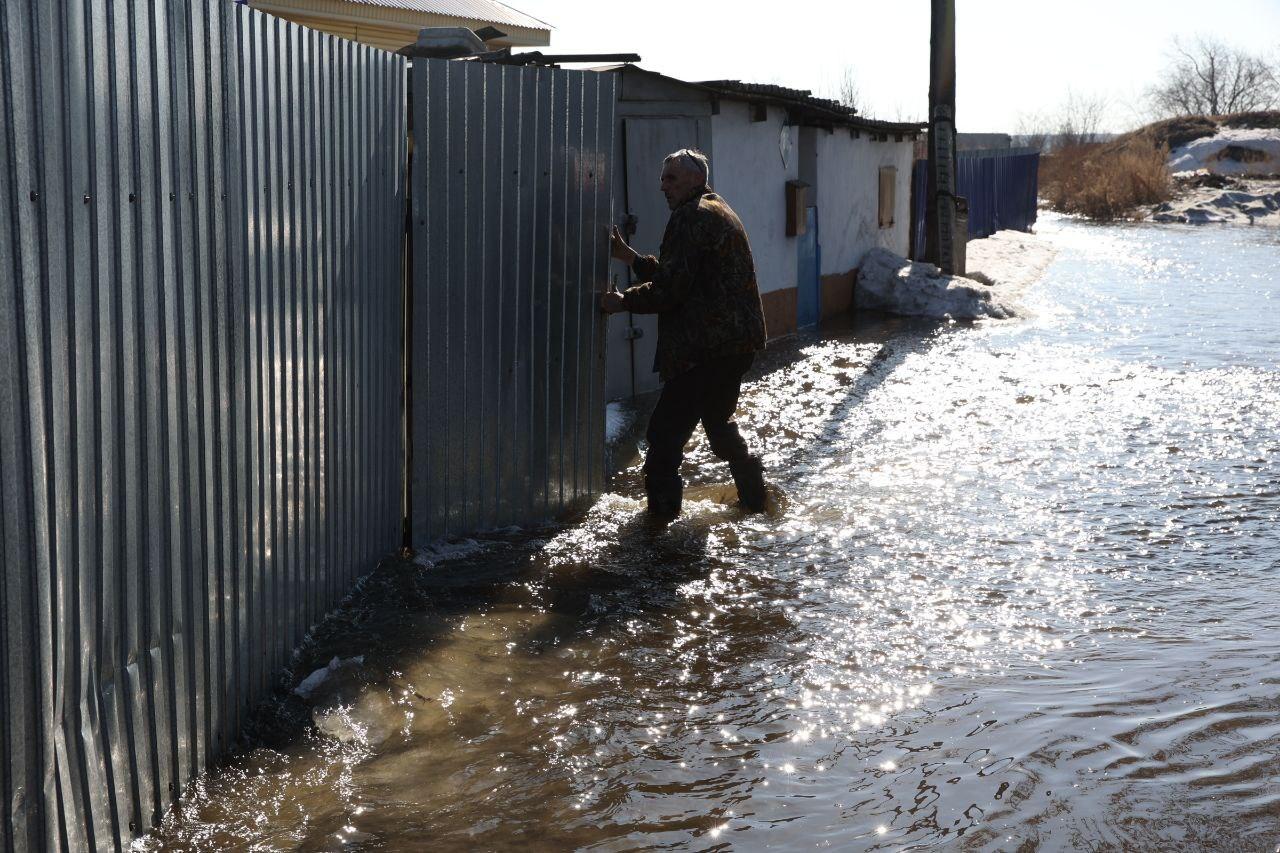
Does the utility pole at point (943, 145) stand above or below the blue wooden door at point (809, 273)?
above

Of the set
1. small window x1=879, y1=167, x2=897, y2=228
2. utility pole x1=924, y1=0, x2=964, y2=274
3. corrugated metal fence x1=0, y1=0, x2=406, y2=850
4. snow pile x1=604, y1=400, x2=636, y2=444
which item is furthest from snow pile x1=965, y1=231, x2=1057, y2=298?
corrugated metal fence x1=0, y1=0, x2=406, y2=850

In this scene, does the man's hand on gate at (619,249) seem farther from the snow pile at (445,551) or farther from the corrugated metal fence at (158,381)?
the corrugated metal fence at (158,381)

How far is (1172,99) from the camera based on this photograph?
8212 cm

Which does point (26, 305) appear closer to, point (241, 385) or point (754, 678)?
point (241, 385)

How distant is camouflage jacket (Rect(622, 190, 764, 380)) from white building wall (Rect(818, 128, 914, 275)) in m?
8.78

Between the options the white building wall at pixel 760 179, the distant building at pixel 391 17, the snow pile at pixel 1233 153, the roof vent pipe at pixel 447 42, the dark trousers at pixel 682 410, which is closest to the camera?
the dark trousers at pixel 682 410

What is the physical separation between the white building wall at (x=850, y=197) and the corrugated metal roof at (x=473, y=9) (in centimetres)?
421

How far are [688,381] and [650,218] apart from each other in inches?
146

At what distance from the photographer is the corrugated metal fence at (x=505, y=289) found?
5.60 m

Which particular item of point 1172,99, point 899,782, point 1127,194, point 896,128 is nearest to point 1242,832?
point 899,782

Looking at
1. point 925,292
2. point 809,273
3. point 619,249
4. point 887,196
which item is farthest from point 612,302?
point 887,196

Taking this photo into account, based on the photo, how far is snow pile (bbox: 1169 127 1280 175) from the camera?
161ft

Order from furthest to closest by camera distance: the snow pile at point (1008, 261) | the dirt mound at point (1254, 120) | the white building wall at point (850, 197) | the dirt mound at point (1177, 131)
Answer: the dirt mound at point (1254, 120), the dirt mound at point (1177, 131), the snow pile at point (1008, 261), the white building wall at point (850, 197)

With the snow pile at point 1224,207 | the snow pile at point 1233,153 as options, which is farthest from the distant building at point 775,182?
the snow pile at point 1233,153
